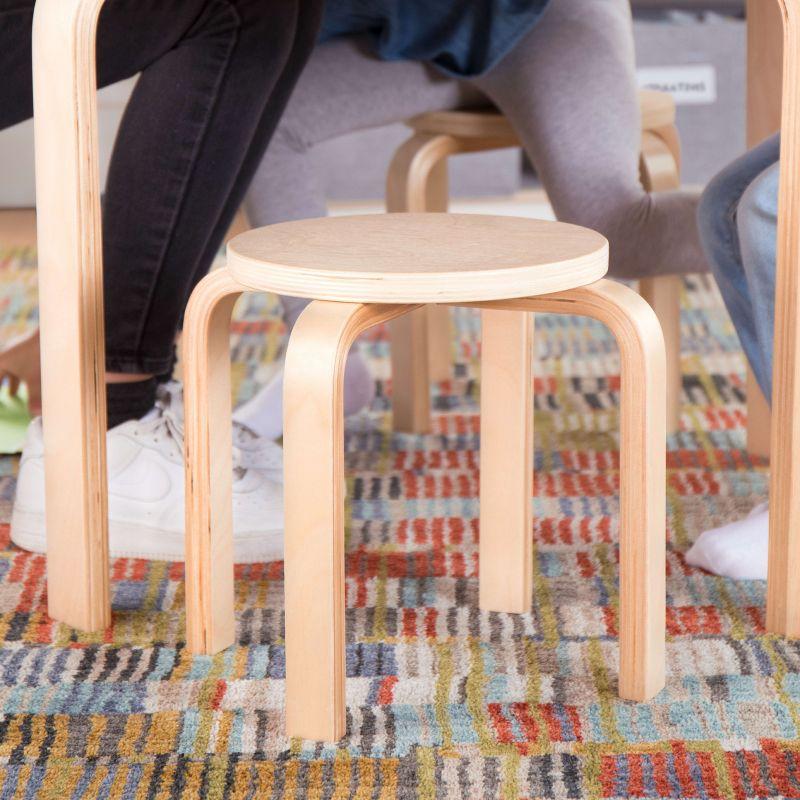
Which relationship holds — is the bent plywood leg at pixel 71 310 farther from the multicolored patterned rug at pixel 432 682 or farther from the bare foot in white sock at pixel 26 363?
the bare foot in white sock at pixel 26 363

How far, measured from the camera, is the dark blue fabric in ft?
4.19

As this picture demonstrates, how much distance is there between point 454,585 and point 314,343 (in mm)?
389

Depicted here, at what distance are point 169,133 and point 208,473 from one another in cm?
33

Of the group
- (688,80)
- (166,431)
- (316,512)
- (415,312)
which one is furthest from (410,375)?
(688,80)

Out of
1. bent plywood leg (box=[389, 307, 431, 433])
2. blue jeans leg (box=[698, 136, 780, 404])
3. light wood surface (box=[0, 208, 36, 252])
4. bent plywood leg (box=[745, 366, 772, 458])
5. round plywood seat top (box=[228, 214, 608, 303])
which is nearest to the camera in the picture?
round plywood seat top (box=[228, 214, 608, 303])

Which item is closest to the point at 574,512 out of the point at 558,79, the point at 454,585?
the point at 454,585

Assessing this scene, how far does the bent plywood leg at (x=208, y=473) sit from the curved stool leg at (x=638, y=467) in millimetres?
200

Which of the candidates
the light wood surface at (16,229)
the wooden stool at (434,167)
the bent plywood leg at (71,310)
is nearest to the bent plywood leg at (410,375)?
the wooden stool at (434,167)

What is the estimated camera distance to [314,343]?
74 centimetres

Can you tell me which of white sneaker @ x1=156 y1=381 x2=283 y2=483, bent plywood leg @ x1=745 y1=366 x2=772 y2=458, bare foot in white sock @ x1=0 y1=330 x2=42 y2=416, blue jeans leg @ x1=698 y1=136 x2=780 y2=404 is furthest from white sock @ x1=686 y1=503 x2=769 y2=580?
bare foot in white sock @ x1=0 y1=330 x2=42 y2=416

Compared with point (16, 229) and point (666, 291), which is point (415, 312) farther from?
point (16, 229)

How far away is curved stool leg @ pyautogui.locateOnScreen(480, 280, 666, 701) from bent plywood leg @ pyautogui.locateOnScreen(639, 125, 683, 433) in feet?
2.08

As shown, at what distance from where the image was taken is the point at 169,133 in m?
1.06

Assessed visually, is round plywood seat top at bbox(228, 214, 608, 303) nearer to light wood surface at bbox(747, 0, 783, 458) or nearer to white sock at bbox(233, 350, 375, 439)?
light wood surface at bbox(747, 0, 783, 458)
